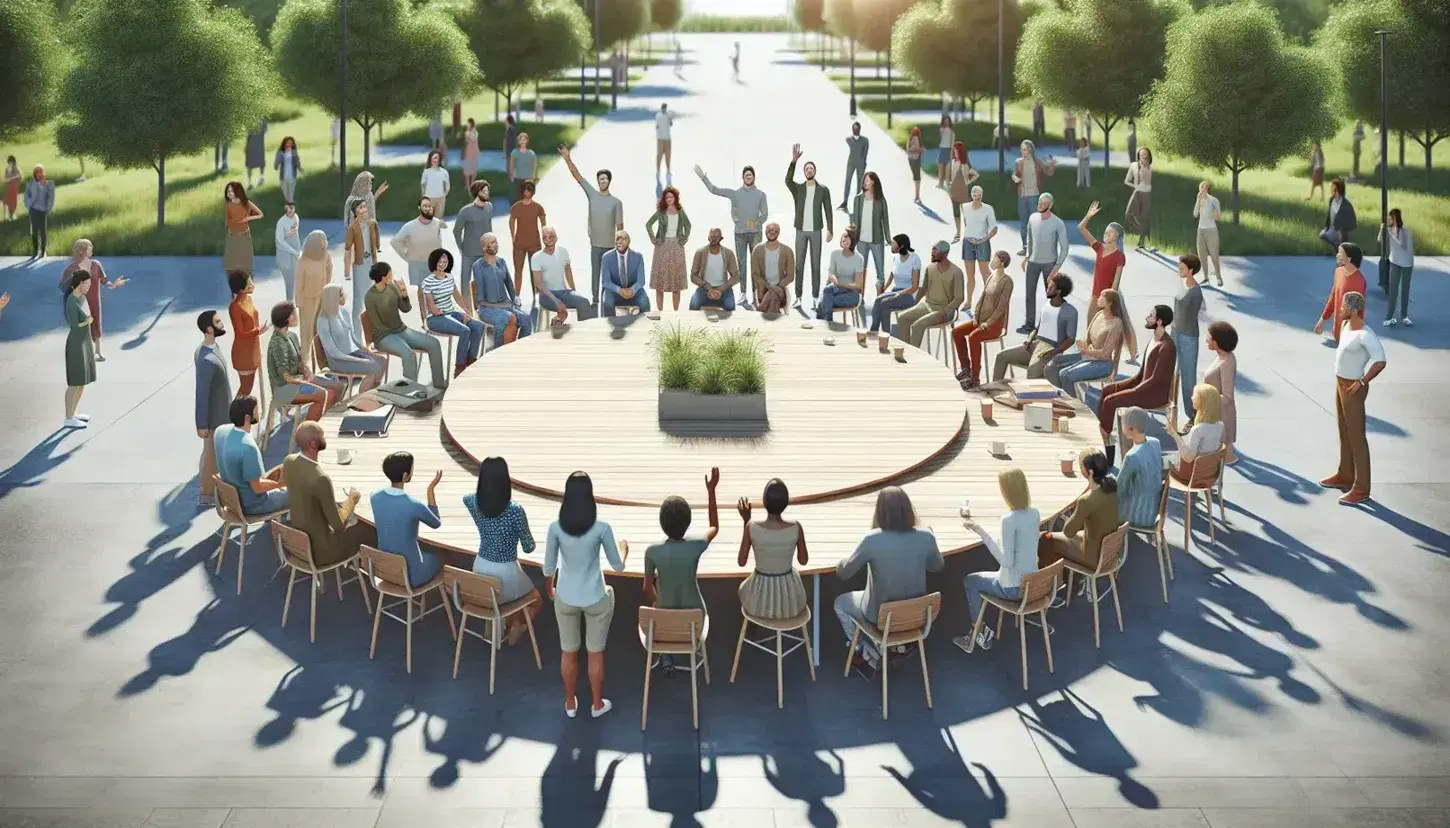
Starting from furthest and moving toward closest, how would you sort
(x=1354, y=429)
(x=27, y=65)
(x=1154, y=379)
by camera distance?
(x=27, y=65) < (x=1154, y=379) < (x=1354, y=429)

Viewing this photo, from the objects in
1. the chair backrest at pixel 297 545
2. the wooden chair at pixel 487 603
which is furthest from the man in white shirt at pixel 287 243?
the wooden chair at pixel 487 603

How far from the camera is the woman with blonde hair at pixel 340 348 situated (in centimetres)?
1414

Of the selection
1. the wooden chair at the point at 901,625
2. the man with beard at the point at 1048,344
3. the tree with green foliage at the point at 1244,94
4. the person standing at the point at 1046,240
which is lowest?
the wooden chair at the point at 901,625

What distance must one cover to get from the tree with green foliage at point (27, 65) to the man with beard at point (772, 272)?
62.3 feet

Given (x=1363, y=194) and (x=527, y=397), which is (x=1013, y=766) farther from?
(x=1363, y=194)

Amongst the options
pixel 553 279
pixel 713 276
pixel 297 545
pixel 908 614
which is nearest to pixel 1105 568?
pixel 908 614

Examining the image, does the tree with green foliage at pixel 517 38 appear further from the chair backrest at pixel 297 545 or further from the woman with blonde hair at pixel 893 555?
the woman with blonde hair at pixel 893 555

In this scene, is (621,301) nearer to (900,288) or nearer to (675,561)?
(900,288)

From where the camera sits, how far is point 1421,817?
7945 mm

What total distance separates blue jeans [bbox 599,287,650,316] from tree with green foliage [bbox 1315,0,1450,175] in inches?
786

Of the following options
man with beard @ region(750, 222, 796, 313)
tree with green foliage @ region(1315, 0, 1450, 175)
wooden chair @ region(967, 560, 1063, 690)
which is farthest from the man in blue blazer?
tree with green foliage @ region(1315, 0, 1450, 175)

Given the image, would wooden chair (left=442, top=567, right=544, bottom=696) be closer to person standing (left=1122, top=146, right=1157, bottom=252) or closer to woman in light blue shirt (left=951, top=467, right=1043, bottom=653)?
woman in light blue shirt (left=951, top=467, right=1043, bottom=653)

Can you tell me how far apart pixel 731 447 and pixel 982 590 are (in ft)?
9.63

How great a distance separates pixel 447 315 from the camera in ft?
51.4
